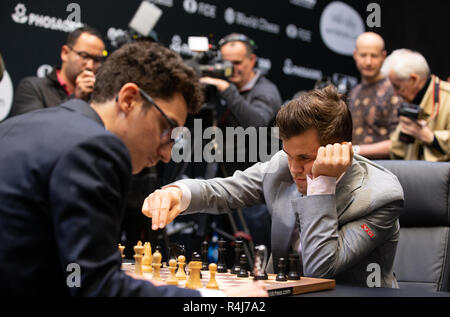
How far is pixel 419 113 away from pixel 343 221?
6.39ft

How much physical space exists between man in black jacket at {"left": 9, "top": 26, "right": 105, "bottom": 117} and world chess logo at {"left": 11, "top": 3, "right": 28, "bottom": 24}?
2.20ft

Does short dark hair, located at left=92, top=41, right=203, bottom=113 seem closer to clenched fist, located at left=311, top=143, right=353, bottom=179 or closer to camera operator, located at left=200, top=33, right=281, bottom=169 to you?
clenched fist, located at left=311, top=143, right=353, bottom=179

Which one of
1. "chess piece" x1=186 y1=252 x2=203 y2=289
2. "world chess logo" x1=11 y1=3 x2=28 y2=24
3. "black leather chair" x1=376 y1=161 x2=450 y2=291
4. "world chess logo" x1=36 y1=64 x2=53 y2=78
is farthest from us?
"world chess logo" x1=36 y1=64 x2=53 y2=78

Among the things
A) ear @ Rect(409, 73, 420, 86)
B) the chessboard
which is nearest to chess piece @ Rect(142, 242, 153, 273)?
the chessboard

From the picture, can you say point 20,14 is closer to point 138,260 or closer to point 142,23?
point 142,23

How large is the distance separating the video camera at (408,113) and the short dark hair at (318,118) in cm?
176

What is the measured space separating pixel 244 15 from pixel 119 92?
173 inches

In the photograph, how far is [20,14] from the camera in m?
3.89

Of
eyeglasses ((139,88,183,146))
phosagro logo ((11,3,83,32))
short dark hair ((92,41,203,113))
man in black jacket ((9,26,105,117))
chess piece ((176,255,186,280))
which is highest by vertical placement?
phosagro logo ((11,3,83,32))

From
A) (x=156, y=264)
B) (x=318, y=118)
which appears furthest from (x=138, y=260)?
(x=318, y=118)

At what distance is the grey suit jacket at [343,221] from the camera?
177 centimetres

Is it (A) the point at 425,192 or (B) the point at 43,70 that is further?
(B) the point at 43,70

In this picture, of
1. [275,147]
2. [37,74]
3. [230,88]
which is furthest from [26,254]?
[37,74]

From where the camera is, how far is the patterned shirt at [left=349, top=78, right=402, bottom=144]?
13.5ft
